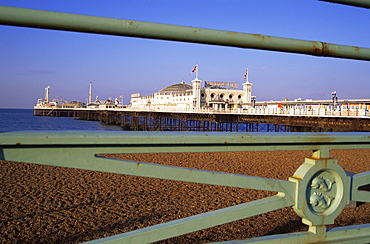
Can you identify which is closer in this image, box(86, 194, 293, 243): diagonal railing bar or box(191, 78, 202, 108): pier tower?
box(86, 194, 293, 243): diagonal railing bar

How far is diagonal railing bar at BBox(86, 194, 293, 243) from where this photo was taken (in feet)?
3.57

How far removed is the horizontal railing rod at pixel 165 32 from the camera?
92 cm

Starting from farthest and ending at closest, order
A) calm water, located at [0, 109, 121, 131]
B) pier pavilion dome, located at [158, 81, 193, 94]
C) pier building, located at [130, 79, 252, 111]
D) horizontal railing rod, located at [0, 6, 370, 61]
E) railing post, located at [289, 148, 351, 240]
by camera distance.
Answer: pier pavilion dome, located at [158, 81, 193, 94] < pier building, located at [130, 79, 252, 111] < calm water, located at [0, 109, 121, 131] < railing post, located at [289, 148, 351, 240] < horizontal railing rod, located at [0, 6, 370, 61]

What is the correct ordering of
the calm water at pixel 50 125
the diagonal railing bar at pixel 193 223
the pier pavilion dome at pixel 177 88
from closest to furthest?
the diagonal railing bar at pixel 193 223, the calm water at pixel 50 125, the pier pavilion dome at pixel 177 88

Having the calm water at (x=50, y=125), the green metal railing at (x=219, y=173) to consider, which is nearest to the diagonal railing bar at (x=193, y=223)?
the green metal railing at (x=219, y=173)

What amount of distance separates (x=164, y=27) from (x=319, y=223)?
0.98m

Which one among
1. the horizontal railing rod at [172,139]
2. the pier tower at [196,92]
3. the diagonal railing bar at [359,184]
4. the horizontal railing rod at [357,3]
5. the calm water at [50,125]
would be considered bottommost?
the calm water at [50,125]

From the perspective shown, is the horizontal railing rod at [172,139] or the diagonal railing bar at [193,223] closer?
the horizontal railing rod at [172,139]

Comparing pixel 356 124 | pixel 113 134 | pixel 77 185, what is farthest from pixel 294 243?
pixel 356 124

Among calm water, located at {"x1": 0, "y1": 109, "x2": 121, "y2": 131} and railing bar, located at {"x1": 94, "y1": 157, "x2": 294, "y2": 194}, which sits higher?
railing bar, located at {"x1": 94, "y1": 157, "x2": 294, "y2": 194}

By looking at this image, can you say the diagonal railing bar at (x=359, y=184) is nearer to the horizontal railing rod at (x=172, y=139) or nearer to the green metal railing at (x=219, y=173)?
the green metal railing at (x=219, y=173)

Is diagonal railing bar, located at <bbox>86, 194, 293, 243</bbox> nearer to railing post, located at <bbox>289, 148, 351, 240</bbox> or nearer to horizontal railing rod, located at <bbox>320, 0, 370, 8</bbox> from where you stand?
railing post, located at <bbox>289, 148, 351, 240</bbox>

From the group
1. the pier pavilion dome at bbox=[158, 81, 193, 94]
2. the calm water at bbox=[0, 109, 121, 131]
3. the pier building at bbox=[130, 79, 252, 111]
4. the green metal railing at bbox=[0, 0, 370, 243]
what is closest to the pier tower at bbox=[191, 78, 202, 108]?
the pier building at bbox=[130, 79, 252, 111]

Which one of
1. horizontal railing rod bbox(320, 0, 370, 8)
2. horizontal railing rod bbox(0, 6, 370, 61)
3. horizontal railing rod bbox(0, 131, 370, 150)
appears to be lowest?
horizontal railing rod bbox(0, 131, 370, 150)
